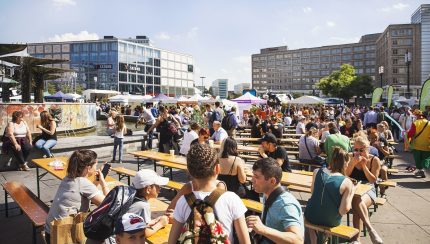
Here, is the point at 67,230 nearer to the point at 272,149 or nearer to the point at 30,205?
the point at 30,205

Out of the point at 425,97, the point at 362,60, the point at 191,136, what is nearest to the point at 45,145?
the point at 191,136

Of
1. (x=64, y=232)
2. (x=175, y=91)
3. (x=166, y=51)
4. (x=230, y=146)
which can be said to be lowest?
(x=64, y=232)

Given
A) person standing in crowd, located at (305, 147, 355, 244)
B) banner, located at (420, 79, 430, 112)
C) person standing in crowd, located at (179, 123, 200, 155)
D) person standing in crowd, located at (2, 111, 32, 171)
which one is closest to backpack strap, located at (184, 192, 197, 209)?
person standing in crowd, located at (305, 147, 355, 244)

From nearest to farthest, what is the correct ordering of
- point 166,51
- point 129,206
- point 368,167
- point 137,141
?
point 129,206 → point 368,167 → point 137,141 → point 166,51

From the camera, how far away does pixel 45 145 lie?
945cm

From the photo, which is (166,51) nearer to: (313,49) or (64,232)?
(313,49)

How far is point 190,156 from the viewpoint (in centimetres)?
251

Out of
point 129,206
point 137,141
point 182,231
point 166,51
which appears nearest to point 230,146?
point 129,206

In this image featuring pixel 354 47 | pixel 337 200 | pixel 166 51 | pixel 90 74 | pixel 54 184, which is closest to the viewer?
pixel 337 200

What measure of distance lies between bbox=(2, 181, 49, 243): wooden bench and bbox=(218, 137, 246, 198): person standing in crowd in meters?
2.50

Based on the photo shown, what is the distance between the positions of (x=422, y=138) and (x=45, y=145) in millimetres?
10415

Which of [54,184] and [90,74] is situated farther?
[90,74]

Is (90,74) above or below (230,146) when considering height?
above

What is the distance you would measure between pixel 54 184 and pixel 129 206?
6.40 m
